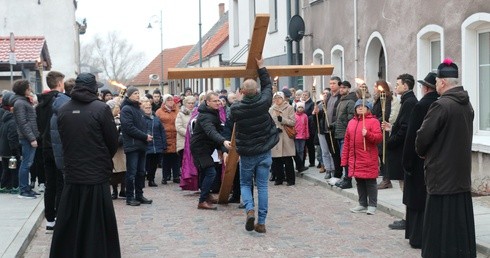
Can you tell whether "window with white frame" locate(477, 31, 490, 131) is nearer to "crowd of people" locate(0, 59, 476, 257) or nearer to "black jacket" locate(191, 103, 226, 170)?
"crowd of people" locate(0, 59, 476, 257)

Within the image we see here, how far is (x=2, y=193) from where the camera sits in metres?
13.4

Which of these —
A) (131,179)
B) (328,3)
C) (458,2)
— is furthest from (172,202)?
(328,3)

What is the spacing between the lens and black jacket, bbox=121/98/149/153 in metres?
12.3

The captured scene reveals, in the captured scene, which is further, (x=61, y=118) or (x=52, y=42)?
(x=52, y=42)

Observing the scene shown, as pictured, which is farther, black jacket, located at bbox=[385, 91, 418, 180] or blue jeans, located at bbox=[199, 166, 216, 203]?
blue jeans, located at bbox=[199, 166, 216, 203]

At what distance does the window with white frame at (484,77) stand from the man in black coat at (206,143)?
180 inches

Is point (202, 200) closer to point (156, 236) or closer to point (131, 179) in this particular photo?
point (131, 179)

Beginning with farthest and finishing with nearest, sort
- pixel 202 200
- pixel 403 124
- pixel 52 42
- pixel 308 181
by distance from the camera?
pixel 52 42, pixel 308 181, pixel 202 200, pixel 403 124

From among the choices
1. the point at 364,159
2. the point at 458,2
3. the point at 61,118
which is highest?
the point at 458,2

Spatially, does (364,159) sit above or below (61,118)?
below

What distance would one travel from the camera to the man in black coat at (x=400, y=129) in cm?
920

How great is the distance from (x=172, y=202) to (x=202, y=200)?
1.12 m

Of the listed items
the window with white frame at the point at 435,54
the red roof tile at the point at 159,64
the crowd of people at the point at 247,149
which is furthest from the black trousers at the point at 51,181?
the red roof tile at the point at 159,64

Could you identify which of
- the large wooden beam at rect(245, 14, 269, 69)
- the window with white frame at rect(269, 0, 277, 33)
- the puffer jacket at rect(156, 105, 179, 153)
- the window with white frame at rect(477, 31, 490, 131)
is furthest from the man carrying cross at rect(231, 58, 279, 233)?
the window with white frame at rect(269, 0, 277, 33)
